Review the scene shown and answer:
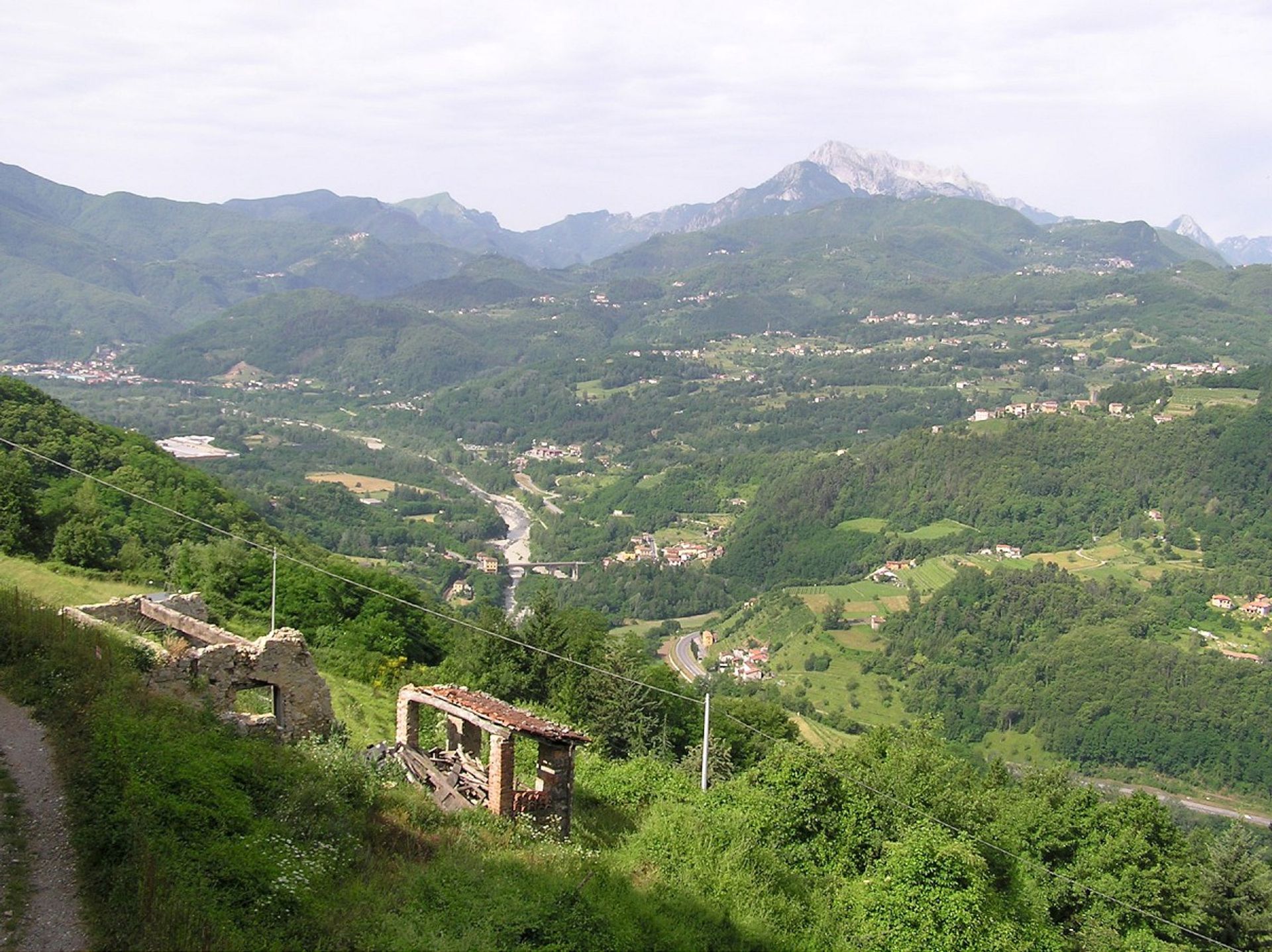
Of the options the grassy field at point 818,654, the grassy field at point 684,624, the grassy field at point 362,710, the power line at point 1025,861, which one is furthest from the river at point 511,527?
the power line at point 1025,861

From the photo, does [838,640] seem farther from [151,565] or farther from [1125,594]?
[151,565]

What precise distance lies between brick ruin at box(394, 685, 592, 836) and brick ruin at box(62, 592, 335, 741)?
1462 mm

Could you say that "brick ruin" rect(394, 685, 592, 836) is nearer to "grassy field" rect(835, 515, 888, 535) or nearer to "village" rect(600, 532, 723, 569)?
"village" rect(600, 532, 723, 569)

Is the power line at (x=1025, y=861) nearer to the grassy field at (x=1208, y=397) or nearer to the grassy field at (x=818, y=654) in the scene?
the grassy field at (x=818, y=654)

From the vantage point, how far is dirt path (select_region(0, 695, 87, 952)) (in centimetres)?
743

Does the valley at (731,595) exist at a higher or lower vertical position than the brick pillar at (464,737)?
lower

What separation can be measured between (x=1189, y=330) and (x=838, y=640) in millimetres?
153935

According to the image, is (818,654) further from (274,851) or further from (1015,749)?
(274,851)

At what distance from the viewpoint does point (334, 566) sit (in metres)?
34.0

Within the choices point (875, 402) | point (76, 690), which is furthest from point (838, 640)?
point (875, 402)

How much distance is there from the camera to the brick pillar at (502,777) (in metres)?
12.8

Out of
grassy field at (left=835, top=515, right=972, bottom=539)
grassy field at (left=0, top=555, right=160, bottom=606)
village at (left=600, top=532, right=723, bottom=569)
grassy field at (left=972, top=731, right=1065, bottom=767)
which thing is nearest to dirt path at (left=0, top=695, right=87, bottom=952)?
grassy field at (left=0, top=555, right=160, bottom=606)

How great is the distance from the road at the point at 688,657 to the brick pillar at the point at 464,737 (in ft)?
150

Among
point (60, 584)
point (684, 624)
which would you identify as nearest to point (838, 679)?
point (684, 624)
